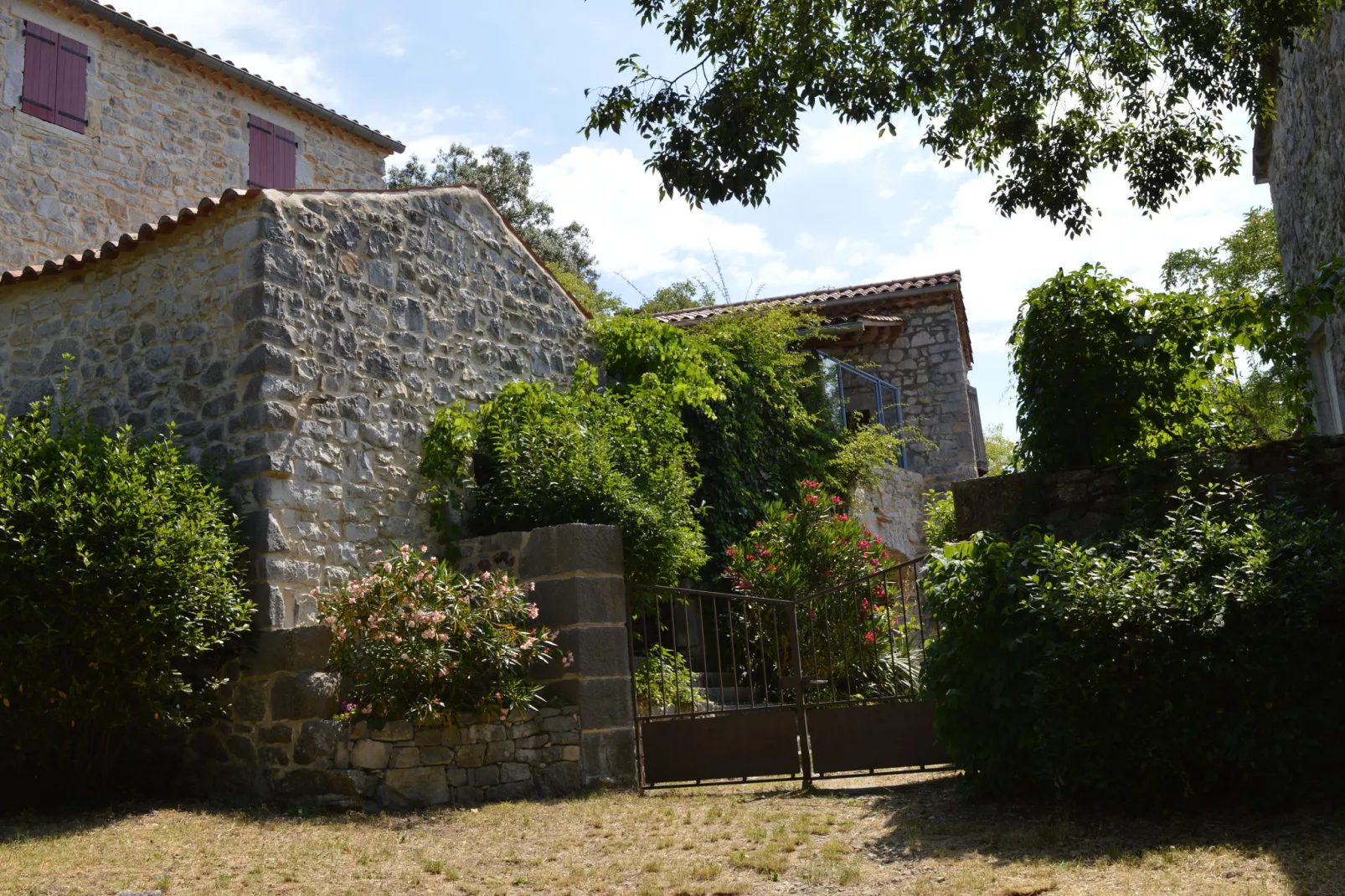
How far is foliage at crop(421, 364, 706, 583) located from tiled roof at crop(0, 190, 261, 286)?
2166 mm

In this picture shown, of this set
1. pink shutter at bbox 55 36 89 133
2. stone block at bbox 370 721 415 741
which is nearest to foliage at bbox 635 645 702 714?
stone block at bbox 370 721 415 741

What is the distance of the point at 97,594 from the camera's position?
253 inches

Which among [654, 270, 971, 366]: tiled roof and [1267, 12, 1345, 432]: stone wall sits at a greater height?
[654, 270, 971, 366]: tiled roof

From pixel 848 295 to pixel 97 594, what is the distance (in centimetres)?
1148

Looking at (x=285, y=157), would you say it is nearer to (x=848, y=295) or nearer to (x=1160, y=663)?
(x=848, y=295)

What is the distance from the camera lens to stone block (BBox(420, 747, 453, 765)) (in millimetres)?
7016

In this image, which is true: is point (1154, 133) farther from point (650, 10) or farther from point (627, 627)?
point (627, 627)

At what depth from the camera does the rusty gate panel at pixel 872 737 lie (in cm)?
740

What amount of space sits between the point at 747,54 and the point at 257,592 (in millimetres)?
4518

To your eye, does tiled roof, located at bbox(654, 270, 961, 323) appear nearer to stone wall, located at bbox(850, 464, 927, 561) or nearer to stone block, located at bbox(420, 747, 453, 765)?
stone wall, located at bbox(850, 464, 927, 561)

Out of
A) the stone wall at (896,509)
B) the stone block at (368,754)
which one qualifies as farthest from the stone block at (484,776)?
the stone wall at (896,509)

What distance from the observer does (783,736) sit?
773 cm

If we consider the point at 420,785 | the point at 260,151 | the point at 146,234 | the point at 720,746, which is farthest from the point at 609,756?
the point at 260,151

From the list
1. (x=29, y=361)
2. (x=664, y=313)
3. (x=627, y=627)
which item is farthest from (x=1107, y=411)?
(x=664, y=313)
